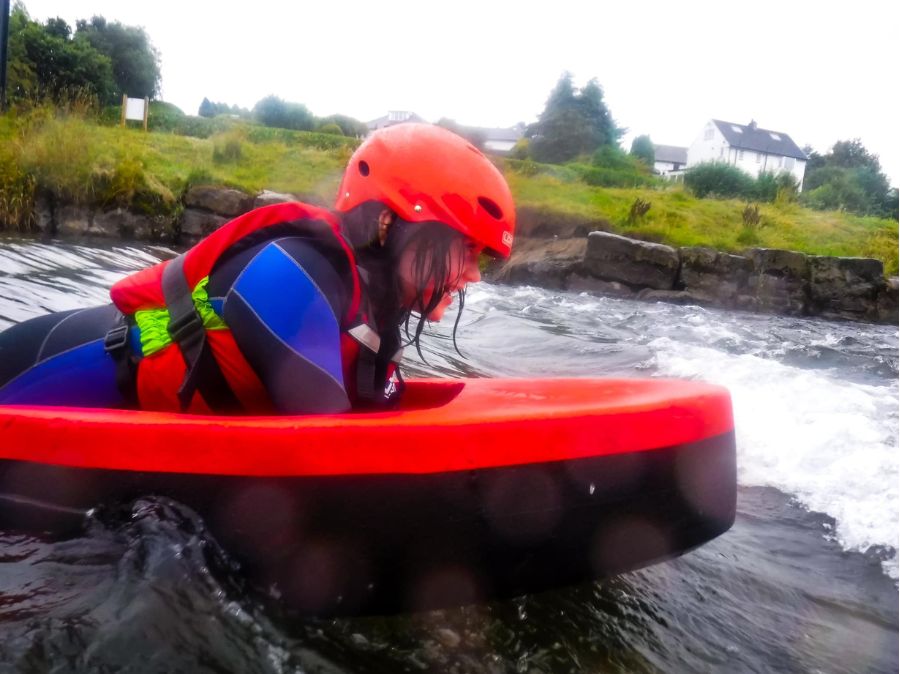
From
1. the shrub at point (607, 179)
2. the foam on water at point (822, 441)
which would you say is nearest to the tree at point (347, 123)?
the shrub at point (607, 179)

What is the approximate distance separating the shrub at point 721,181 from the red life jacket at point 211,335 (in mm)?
17476

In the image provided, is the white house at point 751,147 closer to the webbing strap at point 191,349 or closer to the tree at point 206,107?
the tree at point 206,107

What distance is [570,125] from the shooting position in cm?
2472

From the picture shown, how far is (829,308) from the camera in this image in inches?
401

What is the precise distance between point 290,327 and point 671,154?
54.1 metres

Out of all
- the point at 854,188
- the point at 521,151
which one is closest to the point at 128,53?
the point at 521,151

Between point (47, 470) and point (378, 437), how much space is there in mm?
693

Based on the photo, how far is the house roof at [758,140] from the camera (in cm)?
4341

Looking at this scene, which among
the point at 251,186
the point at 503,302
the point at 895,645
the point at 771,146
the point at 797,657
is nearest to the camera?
the point at 797,657

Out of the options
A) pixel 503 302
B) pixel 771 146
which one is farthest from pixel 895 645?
pixel 771 146

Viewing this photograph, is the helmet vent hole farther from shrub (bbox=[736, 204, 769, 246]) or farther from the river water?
shrub (bbox=[736, 204, 769, 246])

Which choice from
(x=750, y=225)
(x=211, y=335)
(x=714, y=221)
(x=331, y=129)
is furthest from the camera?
(x=331, y=129)

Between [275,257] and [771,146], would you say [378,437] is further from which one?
[771,146]

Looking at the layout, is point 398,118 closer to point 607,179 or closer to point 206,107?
point 607,179
